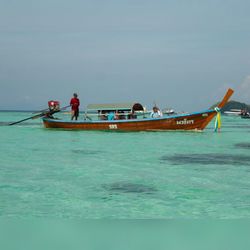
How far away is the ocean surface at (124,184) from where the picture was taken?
22.1 feet

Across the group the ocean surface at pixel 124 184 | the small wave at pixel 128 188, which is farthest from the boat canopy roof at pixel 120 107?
the small wave at pixel 128 188

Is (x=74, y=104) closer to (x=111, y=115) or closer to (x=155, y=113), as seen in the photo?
(x=111, y=115)

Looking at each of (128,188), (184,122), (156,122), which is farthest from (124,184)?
(184,122)

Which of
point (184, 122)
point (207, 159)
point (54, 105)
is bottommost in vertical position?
point (207, 159)

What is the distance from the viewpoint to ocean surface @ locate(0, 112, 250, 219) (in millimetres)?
6730

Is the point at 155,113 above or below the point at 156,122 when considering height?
above

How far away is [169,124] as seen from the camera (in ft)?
83.8

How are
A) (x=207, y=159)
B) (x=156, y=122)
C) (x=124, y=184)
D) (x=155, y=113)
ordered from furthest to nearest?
(x=155, y=113)
(x=156, y=122)
(x=207, y=159)
(x=124, y=184)

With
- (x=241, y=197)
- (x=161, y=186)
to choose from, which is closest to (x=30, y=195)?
(x=161, y=186)

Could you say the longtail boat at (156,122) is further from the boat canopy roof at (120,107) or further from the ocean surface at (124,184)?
the ocean surface at (124,184)

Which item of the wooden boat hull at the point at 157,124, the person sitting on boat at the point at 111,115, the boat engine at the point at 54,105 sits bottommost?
the wooden boat hull at the point at 157,124

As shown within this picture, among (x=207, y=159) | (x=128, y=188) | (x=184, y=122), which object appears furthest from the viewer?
(x=184, y=122)

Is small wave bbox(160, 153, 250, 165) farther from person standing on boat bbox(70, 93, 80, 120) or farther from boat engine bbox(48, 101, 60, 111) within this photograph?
boat engine bbox(48, 101, 60, 111)

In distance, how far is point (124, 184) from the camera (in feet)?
30.1
